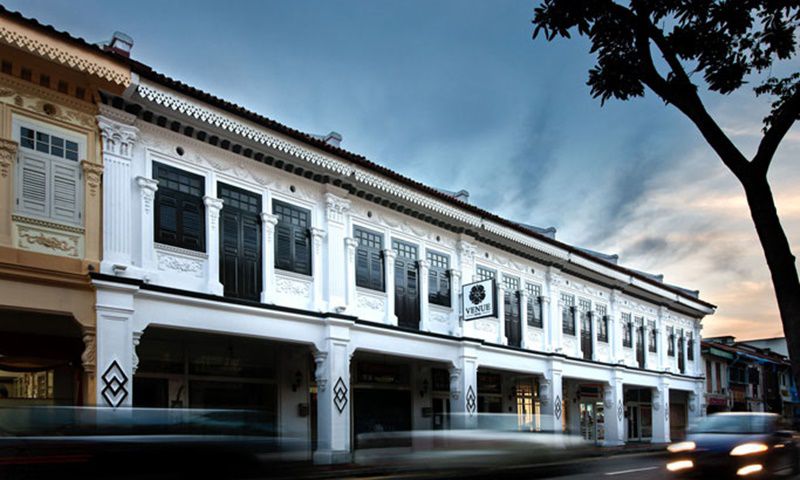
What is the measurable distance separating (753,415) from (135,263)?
12.6m

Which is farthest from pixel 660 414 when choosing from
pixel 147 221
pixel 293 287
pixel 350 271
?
pixel 147 221

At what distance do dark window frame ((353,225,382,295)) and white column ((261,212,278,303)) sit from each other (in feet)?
10.1

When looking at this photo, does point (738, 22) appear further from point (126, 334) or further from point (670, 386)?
point (670, 386)

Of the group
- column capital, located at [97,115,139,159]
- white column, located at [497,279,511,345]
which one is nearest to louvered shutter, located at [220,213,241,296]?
column capital, located at [97,115,139,159]

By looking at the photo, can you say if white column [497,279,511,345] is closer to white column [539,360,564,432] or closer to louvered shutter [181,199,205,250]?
white column [539,360,564,432]

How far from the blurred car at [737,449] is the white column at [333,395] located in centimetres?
852

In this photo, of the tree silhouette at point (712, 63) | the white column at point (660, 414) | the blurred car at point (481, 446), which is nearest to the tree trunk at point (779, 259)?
the tree silhouette at point (712, 63)

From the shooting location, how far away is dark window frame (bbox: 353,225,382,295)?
21.2 meters

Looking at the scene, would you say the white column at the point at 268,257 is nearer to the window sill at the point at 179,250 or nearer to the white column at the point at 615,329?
the window sill at the point at 179,250

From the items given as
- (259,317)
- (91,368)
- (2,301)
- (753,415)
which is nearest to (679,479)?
(753,415)

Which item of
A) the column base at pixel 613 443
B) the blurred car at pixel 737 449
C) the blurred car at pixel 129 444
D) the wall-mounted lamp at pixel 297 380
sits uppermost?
the blurred car at pixel 129 444

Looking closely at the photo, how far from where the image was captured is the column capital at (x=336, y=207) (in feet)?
66.4

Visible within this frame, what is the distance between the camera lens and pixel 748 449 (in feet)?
43.4

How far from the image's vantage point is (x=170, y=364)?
1844 cm
